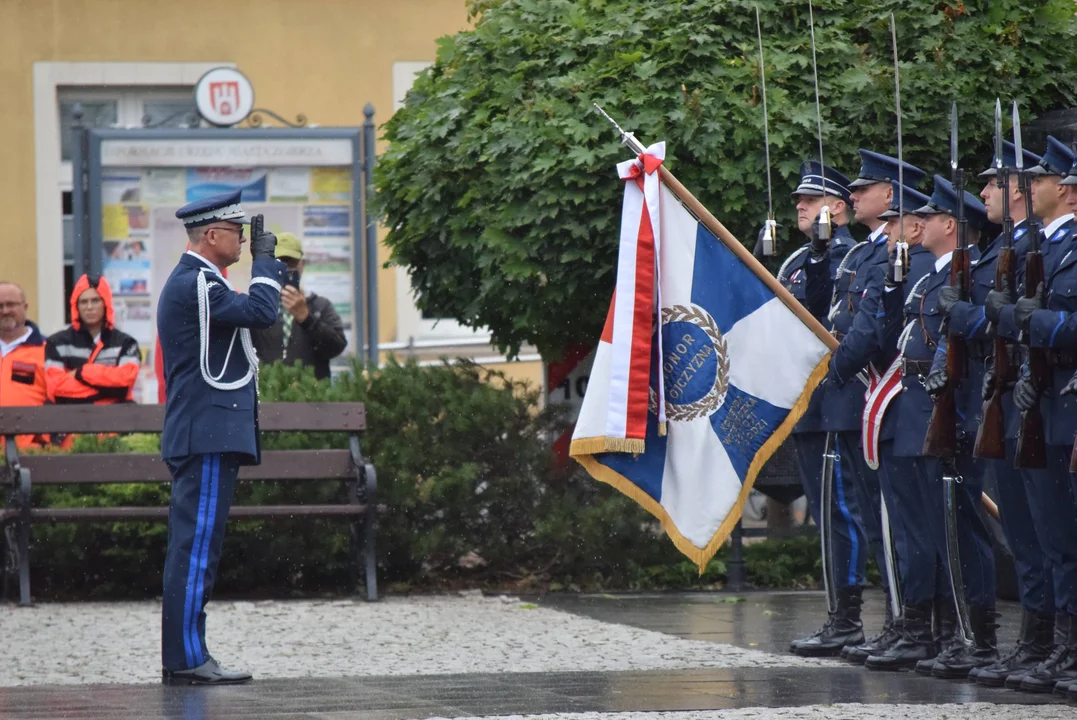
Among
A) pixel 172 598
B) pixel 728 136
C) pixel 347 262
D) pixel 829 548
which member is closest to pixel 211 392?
pixel 172 598

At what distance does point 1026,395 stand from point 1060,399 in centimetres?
12

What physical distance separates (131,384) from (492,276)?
2.38 m

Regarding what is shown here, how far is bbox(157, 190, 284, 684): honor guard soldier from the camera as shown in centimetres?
761

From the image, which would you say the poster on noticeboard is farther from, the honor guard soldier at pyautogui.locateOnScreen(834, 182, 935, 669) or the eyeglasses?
the honor guard soldier at pyautogui.locateOnScreen(834, 182, 935, 669)

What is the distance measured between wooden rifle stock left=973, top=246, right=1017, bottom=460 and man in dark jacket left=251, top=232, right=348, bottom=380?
5.26 metres

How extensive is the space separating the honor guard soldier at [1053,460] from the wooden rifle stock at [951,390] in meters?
0.29

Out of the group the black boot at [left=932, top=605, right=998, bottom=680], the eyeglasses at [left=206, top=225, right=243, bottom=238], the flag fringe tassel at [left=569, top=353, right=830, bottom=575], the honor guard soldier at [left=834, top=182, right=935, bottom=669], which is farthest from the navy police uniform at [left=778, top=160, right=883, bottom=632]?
the eyeglasses at [left=206, top=225, right=243, bottom=238]

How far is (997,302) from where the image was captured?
7086 mm

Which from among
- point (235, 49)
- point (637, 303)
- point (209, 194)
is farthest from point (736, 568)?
point (235, 49)

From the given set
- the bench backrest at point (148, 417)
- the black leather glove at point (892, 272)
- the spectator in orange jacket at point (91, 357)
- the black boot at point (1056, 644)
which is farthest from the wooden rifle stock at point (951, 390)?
the spectator in orange jacket at point (91, 357)

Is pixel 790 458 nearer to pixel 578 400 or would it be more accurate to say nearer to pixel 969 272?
pixel 578 400

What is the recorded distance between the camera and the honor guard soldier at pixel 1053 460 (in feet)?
23.1

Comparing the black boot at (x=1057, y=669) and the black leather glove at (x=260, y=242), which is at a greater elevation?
the black leather glove at (x=260, y=242)

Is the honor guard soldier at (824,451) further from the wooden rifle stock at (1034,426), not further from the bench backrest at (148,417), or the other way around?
the bench backrest at (148,417)
